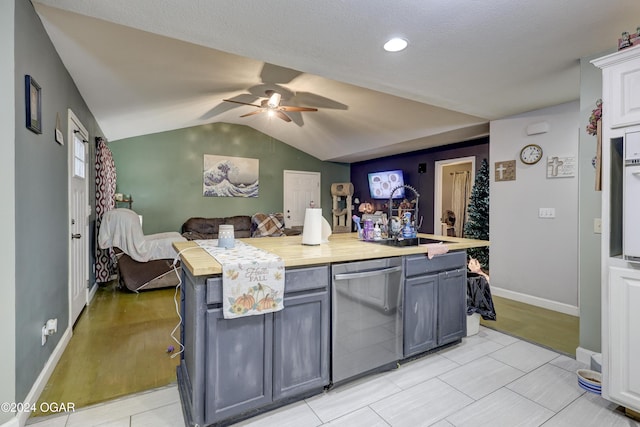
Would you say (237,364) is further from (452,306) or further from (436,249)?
(452,306)

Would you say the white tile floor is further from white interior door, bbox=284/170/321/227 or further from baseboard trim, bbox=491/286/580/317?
white interior door, bbox=284/170/321/227

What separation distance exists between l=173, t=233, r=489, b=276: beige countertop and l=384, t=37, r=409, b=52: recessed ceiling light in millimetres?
1455

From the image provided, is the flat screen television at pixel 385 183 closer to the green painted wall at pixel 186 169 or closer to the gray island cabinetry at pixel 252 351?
the green painted wall at pixel 186 169

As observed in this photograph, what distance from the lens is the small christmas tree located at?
473 cm

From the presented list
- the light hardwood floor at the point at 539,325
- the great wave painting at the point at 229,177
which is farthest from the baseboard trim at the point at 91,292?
the light hardwood floor at the point at 539,325

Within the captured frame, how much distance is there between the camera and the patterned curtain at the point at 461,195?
7.04 meters

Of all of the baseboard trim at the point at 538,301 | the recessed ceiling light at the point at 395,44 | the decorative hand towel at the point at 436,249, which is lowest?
the baseboard trim at the point at 538,301

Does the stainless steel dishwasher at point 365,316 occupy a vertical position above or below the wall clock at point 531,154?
below

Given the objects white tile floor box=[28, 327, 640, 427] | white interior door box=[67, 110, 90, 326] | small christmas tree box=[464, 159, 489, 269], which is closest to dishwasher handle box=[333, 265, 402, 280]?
white tile floor box=[28, 327, 640, 427]

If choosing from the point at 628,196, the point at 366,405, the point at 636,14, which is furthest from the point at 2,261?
the point at 636,14

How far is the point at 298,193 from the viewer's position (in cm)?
765

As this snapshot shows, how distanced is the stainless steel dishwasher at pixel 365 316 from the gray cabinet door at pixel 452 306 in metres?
0.48

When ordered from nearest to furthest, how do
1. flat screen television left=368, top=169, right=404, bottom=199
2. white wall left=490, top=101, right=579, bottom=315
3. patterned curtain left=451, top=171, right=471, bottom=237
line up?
white wall left=490, top=101, right=579, bottom=315 → flat screen television left=368, top=169, right=404, bottom=199 → patterned curtain left=451, top=171, right=471, bottom=237

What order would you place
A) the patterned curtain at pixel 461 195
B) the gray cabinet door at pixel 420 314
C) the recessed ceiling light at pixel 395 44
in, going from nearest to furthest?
the recessed ceiling light at pixel 395 44, the gray cabinet door at pixel 420 314, the patterned curtain at pixel 461 195
